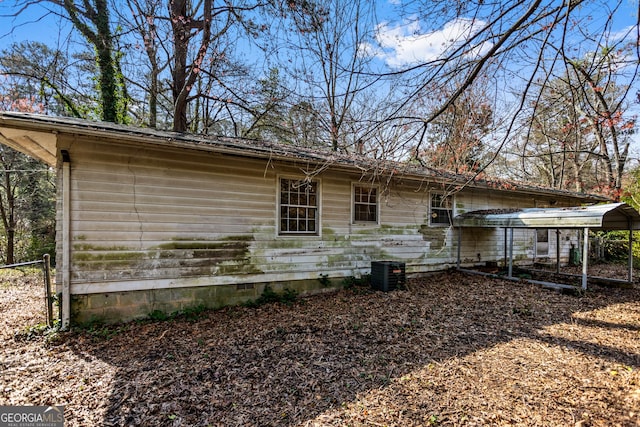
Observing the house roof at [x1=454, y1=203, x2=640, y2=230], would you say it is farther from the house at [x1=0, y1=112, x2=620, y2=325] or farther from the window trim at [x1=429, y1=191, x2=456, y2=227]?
the house at [x1=0, y1=112, x2=620, y2=325]

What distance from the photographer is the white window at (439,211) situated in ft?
29.6

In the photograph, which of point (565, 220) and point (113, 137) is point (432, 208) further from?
point (113, 137)

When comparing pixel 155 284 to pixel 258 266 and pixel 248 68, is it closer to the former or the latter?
pixel 258 266

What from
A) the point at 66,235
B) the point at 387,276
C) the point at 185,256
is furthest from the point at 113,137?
the point at 387,276

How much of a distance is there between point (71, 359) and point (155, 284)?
1610 millimetres

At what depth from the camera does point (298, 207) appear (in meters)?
6.84

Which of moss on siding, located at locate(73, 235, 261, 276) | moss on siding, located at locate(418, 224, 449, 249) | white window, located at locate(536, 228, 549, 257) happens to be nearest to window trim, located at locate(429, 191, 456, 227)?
moss on siding, located at locate(418, 224, 449, 249)

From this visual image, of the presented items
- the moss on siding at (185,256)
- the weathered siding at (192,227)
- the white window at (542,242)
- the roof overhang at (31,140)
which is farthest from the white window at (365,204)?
the white window at (542,242)

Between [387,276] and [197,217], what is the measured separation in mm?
4329

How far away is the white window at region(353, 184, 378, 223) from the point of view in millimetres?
7682

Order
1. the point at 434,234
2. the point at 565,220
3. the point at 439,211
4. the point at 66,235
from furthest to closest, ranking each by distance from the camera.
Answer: the point at 439,211, the point at 434,234, the point at 565,220, the point at 66,235

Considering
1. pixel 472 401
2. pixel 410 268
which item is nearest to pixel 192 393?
pixel 472 401

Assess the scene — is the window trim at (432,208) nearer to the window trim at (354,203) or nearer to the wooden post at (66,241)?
Result: the window trim at (354,203)

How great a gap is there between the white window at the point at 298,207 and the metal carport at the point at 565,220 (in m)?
4.88
